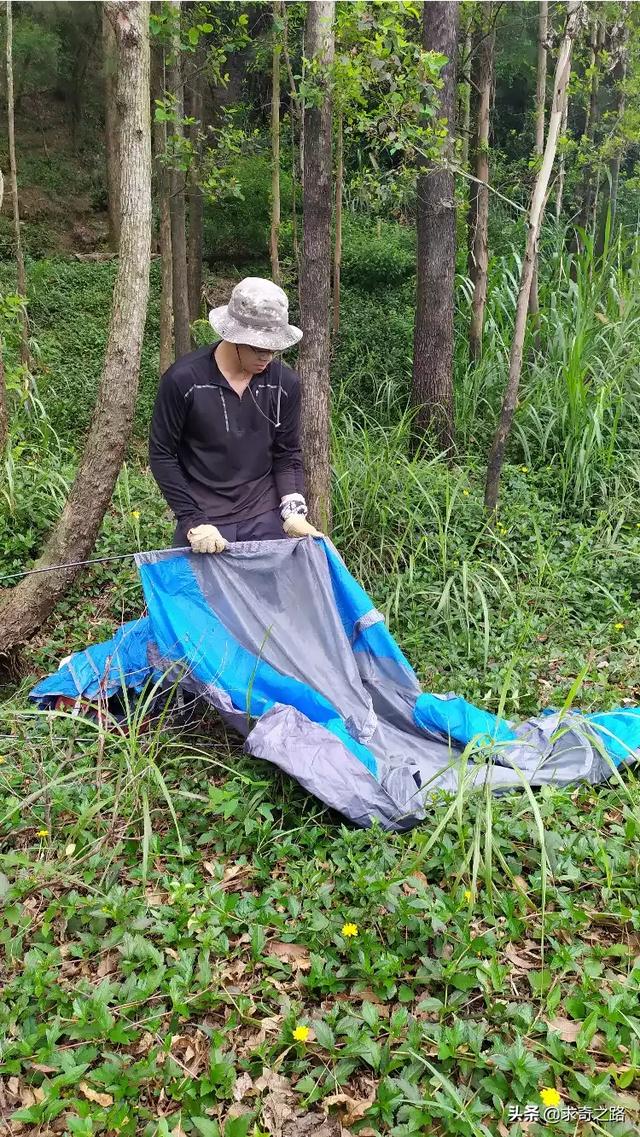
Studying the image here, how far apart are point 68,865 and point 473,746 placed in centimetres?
118

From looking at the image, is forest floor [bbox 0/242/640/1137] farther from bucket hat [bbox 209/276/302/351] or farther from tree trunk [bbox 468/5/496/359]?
tree trunk [bbox 468/5/496/359]

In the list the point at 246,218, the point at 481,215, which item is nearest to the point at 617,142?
the point at 481,215

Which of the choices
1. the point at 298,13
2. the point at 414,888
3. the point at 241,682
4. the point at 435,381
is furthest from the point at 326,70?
the point at 298,13

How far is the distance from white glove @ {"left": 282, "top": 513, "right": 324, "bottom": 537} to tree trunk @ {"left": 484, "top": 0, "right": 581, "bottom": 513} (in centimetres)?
164

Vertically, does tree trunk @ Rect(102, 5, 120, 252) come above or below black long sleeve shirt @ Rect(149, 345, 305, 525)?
above

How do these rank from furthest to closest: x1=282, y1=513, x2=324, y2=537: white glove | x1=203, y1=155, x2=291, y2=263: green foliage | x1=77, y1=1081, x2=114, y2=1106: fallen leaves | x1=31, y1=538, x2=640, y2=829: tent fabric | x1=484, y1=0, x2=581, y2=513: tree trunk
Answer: x1=203, y1=155, x2=291, y2=263: green foliage, x1=484, y1=0, x2=581, y2=513: tree trunk, x1=282, y1=513, x2=324, y2=537: white glove, x1=31, y1=538, x2=640, y2=829: tent fabric, x1=77, y1=1081, x2=114, y2=1106: fallen leaves

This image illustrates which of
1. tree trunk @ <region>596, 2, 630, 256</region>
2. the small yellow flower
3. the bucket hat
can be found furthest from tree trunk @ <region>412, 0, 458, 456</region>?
the small yellow flower

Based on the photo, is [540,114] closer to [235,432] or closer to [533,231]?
[533,231]

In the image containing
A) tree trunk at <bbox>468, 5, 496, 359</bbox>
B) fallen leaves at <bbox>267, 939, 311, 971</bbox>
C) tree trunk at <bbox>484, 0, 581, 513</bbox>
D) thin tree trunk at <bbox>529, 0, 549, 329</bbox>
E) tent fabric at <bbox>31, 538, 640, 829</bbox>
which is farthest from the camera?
tree trunk at <bbox>468, 5, 496, 359</bbox>

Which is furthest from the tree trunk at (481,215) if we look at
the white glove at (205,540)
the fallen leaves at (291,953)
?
the fallen leaves at (291,953)

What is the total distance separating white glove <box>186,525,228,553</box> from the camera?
2681mm

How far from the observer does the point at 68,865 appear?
84.2 inches

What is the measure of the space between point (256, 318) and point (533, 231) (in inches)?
76.8

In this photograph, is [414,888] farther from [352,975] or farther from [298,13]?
[298,13]
